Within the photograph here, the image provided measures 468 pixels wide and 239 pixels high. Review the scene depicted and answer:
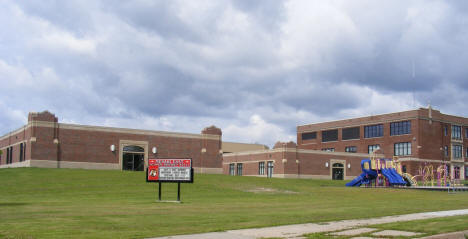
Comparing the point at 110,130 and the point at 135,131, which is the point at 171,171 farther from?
the point at 135,131

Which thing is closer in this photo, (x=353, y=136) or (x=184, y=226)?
(x=184, y=226)

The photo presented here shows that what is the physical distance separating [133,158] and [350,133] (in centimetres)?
4707

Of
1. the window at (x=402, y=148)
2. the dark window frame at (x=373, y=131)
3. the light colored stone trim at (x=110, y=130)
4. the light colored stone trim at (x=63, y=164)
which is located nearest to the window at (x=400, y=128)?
the window at (x=402, y=148)

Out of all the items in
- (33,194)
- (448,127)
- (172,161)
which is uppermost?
(448,127)

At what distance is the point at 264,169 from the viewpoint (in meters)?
74.9

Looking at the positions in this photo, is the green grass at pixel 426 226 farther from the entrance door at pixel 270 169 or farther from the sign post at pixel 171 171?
the entrance door at pixel 270 169

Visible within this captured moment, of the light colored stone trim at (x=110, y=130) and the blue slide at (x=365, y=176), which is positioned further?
the blue slide at (x=365, y=176)

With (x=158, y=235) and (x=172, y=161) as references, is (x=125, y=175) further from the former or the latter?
(x=158, y=235)

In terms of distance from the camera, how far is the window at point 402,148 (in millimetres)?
81125

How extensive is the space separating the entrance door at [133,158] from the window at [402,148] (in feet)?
148

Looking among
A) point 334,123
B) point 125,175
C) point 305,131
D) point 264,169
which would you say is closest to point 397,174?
point 264,169

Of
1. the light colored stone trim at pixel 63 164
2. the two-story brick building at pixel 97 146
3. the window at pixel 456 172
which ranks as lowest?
the window at pixel 456 172

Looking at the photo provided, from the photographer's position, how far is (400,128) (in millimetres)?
82625

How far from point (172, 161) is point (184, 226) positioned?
1307cm
